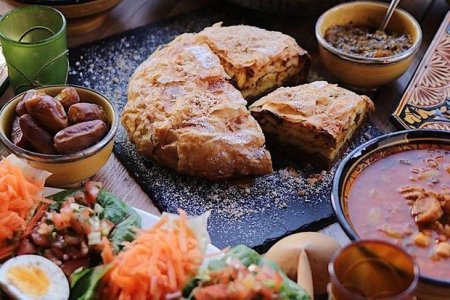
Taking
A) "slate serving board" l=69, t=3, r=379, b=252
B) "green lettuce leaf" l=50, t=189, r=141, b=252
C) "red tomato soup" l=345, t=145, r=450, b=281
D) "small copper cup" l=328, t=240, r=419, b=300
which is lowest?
"slate serving board" l=69, t=3, r=379, b=252

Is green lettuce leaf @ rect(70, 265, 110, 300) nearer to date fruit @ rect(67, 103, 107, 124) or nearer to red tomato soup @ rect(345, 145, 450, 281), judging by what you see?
date fruit @ rect(67, 103, 107, 124)

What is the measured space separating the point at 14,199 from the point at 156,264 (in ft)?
1.57

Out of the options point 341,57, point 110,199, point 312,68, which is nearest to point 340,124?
point 341,57

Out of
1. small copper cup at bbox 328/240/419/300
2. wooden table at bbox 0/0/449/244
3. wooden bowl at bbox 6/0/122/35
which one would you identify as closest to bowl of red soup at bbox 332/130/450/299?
small copper cup at bbox 328/240/419/300

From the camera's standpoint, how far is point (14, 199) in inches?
74.8

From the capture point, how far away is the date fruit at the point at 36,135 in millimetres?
2096

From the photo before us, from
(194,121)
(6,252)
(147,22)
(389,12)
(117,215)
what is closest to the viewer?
(6,252)

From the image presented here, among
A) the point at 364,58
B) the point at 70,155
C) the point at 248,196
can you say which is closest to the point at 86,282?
the point at 70,155

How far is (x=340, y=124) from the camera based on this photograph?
2393mm

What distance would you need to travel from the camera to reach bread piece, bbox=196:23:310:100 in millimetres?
2639

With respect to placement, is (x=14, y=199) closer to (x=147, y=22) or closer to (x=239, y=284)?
(x=239, y=284)

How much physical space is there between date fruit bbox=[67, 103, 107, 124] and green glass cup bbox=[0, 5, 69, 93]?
368 millimetres

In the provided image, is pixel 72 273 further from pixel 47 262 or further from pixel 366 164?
pixel 366 164

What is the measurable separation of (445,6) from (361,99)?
3.16 feet
